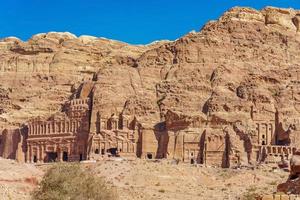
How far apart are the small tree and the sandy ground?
26193 mm

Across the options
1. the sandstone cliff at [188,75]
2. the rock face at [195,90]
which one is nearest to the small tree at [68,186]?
the rock face at [195,90]

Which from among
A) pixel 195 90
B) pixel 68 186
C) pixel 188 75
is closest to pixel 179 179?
pixel 195 90

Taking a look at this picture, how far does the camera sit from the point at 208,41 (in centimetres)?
13125

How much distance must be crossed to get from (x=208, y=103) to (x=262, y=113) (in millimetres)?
7781

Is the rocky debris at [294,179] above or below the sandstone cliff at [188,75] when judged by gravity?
below

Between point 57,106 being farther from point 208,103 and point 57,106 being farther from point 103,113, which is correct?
point 208,103

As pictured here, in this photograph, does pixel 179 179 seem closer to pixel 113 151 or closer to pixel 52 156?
pixel 113 151

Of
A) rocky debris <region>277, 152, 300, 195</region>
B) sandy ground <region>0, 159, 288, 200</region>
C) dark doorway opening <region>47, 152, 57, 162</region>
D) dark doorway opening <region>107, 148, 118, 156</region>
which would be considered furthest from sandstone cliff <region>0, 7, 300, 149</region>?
rocky debris <region>277, 152, 300, 195</region>

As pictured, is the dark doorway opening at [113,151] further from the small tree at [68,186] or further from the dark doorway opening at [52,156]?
the small tree at [68,186]

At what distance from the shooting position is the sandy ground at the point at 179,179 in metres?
86.2

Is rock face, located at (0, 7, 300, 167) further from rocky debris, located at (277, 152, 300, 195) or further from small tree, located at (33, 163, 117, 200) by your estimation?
rocky debris, located at (277, 152, 300, 195)

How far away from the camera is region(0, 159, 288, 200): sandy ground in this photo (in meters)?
86.2

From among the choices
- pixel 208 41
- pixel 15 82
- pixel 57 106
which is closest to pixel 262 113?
pixel 208 41

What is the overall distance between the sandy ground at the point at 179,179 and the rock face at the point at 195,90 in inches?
406
